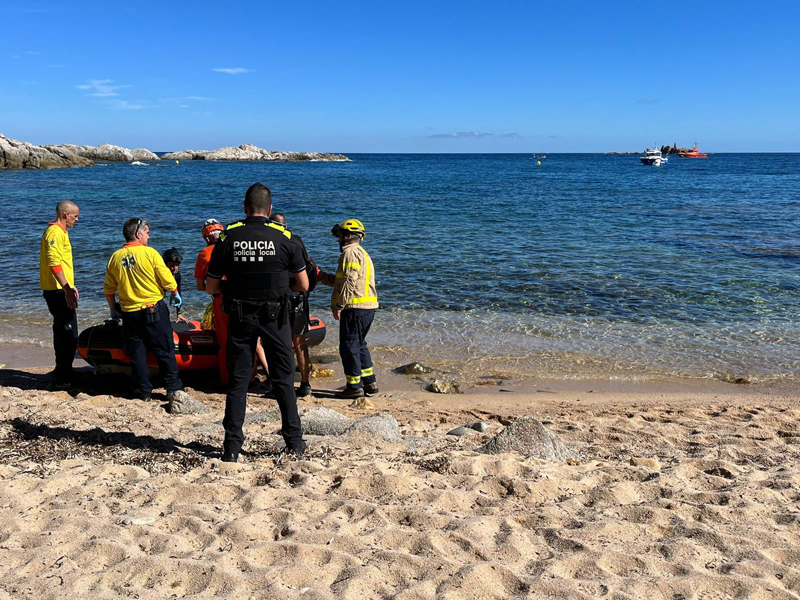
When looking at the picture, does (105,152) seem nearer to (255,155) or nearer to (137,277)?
(255,155)

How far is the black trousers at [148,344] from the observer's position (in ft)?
Result: 20.3

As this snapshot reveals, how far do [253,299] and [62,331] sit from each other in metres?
3.44

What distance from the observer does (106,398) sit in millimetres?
6520

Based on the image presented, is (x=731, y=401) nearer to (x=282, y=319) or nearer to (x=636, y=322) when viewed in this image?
(x=636, y=322)

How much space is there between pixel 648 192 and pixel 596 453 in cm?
3996

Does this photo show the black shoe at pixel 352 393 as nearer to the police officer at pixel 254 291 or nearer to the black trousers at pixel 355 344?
the black trousers at pixel 355 344

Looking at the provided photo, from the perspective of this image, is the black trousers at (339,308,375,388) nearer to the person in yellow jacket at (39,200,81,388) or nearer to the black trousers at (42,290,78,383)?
the person in yellow jacket at (39,200,81,388)

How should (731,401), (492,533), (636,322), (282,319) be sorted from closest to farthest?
(492,533), (282,319), (731,401), (636,322)

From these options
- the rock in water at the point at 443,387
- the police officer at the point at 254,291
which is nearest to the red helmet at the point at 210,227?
the police officer at the point at 254,291

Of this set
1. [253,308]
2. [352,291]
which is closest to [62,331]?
[352,291]

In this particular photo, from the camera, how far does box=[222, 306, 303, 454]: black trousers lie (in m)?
4.48

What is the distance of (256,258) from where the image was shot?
4375mm

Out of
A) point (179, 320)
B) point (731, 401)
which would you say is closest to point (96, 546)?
point (179, 320)

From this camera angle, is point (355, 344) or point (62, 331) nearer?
point (62, 331)
